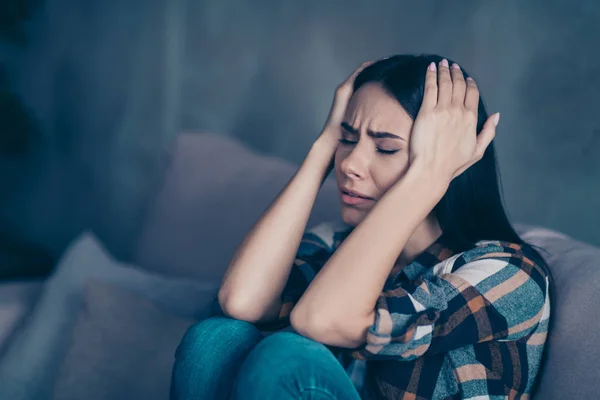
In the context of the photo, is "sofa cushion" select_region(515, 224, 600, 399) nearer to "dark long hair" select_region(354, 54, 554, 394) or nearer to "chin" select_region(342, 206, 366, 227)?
"dark long hair" select_region(354, 54, 554, 394)

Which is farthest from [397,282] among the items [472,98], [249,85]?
[249,85]

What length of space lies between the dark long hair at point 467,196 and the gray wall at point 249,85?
39 centimetres

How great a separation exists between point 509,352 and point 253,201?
0.71 m

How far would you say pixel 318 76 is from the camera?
181cm

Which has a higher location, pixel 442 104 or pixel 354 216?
pixel 442 104

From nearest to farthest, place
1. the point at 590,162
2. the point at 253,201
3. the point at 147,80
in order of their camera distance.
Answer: the point at 590,162 → the point at 253,201 → the point at 147,80

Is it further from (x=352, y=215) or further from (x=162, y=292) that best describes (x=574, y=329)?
(x=162, y=292)

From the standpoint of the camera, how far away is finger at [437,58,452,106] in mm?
989

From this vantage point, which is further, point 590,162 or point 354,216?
point 590,162

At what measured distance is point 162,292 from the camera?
50.4 inches

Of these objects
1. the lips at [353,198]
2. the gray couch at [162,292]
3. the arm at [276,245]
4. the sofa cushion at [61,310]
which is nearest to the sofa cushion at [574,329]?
the gray couch at [162,292]

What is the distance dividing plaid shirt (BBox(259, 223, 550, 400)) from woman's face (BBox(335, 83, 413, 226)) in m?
0.17

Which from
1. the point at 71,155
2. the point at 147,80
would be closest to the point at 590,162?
the point at 147,80

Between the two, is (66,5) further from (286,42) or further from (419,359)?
(419,359)
